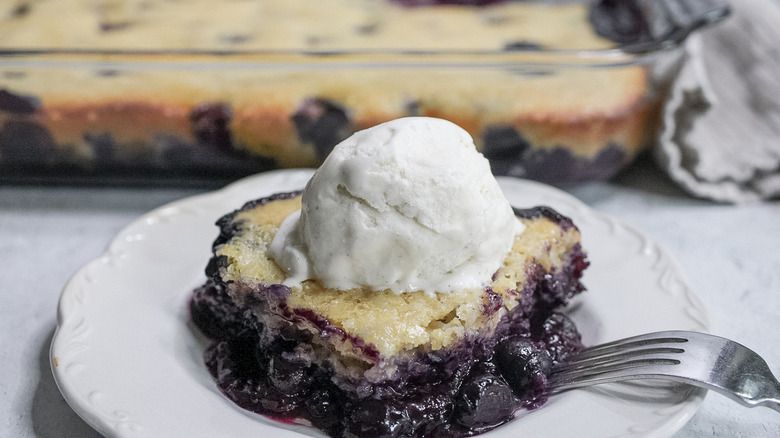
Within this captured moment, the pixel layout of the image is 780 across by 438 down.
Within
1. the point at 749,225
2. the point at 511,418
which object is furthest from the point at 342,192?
the point at 749,225

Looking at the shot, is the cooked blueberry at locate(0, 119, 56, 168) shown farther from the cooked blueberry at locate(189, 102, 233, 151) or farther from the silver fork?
the silver fork

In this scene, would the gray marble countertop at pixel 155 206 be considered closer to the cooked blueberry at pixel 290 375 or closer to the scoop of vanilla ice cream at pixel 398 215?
the cooked blueberry at pixel 290 375

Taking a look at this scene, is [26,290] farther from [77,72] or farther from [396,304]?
[396,304]

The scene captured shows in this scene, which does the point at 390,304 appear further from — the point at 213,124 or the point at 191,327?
the point at 213,124

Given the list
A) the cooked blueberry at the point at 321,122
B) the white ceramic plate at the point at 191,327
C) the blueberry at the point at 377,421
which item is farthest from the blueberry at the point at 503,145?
the blueberry at the point at 377,421

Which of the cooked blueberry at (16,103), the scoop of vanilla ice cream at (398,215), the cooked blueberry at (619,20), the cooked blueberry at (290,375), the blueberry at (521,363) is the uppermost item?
the cooked blueberry at (619,20)

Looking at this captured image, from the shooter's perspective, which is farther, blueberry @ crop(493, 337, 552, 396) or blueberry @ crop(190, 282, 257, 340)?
blueberry @ crop(190, 282, 257, 340)

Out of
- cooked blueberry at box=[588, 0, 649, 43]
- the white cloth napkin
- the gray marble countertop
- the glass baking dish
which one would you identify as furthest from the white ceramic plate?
cooked blueberry at box=[588, 0, 649, 43]
